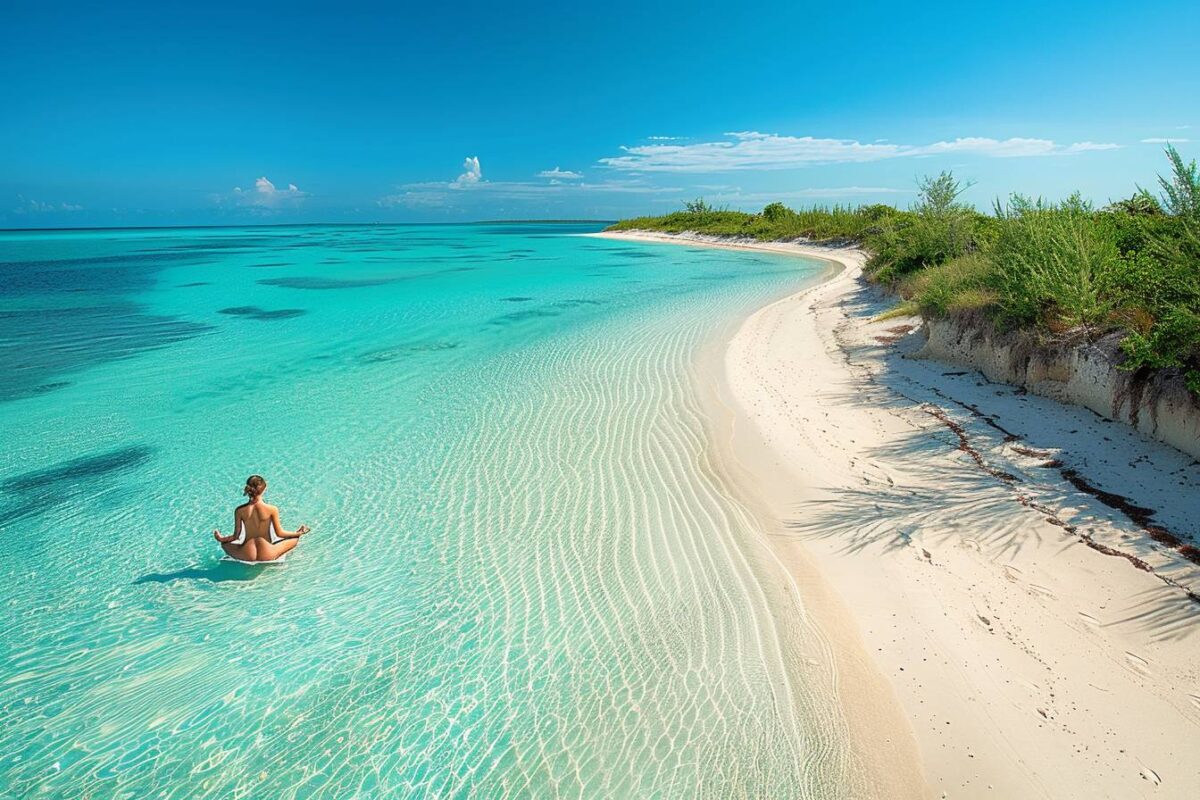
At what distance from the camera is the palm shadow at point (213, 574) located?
18.6 ft

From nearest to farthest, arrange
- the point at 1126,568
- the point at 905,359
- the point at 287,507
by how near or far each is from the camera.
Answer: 1. the point at 1126,568
2. the point at 287,507
3. the point at 905,359

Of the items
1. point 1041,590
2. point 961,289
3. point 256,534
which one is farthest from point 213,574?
point 961,289

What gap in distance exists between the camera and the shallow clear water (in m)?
3.78

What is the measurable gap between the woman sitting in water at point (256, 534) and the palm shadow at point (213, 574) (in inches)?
3.9

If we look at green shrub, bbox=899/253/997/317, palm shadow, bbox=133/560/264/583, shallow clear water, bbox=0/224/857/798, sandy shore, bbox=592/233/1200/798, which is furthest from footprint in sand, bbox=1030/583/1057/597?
palm shadow, bbox=133/560/264/583

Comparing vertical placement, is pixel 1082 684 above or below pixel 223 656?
above

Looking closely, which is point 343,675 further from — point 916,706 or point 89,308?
point 89,308

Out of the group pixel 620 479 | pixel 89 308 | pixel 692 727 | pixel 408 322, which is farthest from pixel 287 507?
pixel 89 308

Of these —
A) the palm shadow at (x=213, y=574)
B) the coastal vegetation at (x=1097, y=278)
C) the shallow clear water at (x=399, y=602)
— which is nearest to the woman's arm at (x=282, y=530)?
the shallow clear water at (x=399, y=602)

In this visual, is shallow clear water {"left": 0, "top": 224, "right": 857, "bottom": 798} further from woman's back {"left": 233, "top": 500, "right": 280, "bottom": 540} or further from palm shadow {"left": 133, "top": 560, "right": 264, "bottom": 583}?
woman's back {"left": 233, "top": 500, "right": 280, "bottom": 540}

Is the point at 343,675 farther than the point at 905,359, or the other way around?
the point at 905,359

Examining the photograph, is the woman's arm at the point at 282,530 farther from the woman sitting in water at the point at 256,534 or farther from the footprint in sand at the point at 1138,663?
the footprint in sand at the point at 1138,663

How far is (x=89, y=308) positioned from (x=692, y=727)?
93.0 ft

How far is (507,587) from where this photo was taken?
5.51 m
